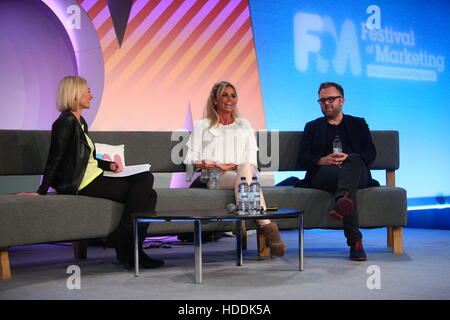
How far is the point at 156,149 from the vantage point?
453 centimetres

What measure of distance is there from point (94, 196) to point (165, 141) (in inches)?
38.4

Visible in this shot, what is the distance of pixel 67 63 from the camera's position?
212 inches

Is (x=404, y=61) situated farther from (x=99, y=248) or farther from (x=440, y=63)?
(x=99, y=248)

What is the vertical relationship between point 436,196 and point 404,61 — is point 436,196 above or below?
below

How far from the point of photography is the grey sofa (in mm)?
3396

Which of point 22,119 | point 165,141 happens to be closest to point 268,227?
point 165,141

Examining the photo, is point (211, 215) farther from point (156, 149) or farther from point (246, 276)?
point (156, 149)

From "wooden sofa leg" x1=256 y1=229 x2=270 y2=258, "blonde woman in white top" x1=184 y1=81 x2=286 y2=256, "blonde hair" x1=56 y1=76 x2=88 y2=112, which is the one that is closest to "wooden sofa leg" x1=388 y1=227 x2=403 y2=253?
"wooden sofa leg" x1=256 y1=229 x2=270 y2=258

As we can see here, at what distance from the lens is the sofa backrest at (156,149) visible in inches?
163

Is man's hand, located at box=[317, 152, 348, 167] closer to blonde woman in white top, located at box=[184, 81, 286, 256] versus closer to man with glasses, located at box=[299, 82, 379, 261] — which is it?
man with glasses, located at box=[299, 82, 379, 261]

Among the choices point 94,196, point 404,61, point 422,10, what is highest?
point 422,10

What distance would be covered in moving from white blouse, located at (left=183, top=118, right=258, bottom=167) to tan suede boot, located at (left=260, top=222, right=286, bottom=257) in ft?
2.18

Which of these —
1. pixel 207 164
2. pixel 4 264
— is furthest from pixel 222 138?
pixel 4 264

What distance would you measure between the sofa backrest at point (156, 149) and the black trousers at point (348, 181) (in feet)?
1.39
